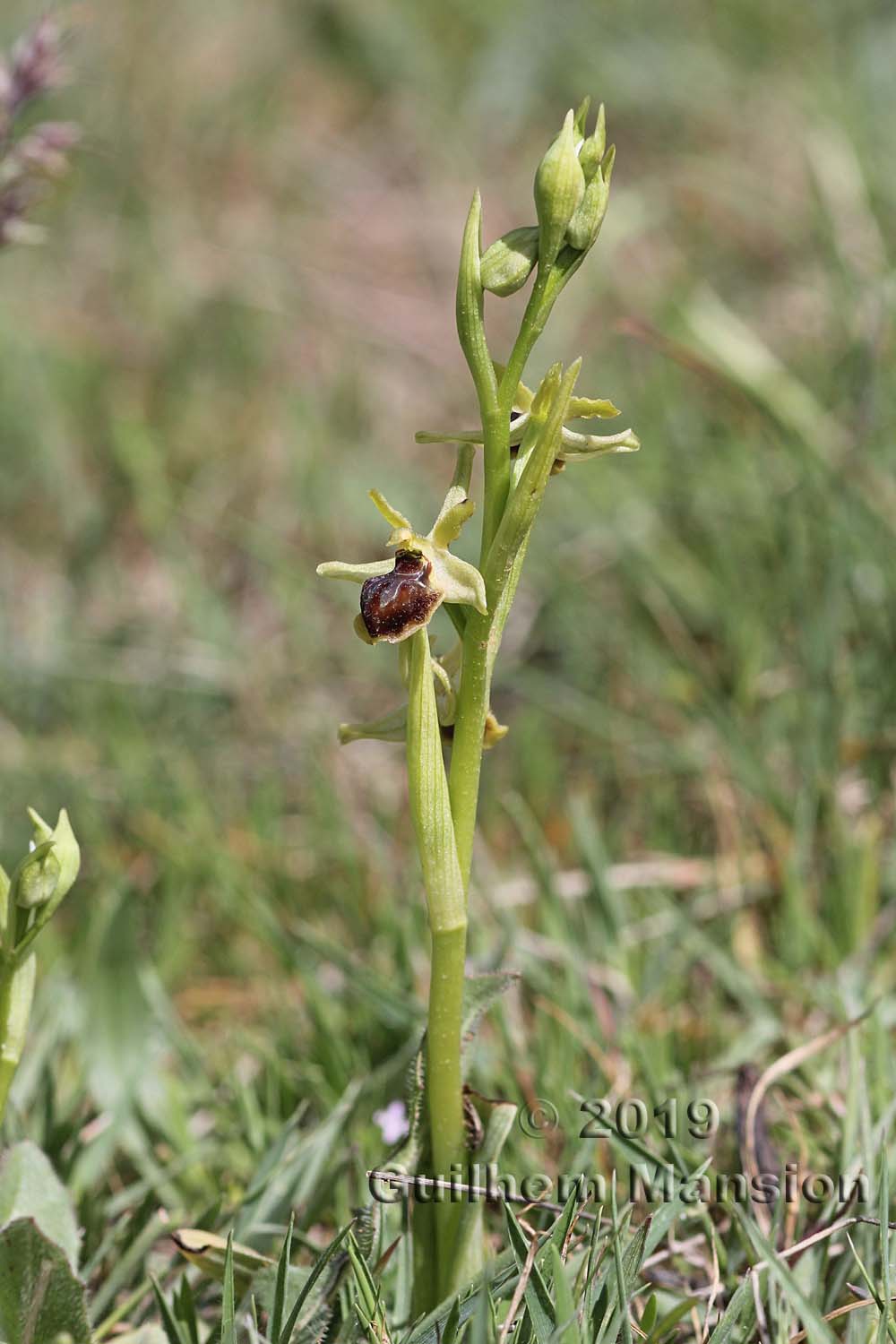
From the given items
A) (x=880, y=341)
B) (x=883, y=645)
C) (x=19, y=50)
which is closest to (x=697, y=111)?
(x=880, y=341)

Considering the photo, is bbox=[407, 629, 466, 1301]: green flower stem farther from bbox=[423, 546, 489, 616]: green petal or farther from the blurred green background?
the blurred green background

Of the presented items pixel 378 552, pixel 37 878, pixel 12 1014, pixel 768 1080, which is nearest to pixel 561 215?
pixel 37 878

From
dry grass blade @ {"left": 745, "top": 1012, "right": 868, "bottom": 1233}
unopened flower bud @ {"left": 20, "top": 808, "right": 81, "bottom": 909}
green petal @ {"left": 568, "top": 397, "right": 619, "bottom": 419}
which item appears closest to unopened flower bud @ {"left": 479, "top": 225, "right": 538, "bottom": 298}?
green petal @ {"left": 568, "top": 397, "right": 619, "bottom": 419}

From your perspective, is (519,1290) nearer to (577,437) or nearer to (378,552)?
(577,437)

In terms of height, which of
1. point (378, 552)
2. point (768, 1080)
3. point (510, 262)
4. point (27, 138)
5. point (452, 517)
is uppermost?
point (378, 552)

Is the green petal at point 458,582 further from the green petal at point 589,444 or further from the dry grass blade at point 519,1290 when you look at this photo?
the dry grass blade at point 519,1290

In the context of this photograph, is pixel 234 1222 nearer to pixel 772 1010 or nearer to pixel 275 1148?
pixel 275 1148
